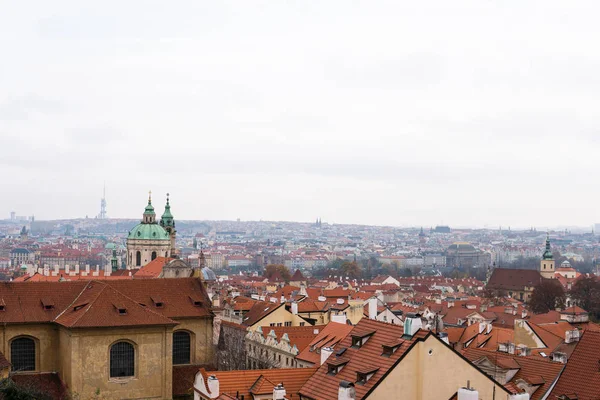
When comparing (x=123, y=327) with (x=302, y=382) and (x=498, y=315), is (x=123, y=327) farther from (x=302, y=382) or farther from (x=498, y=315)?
(x=498, y=315)

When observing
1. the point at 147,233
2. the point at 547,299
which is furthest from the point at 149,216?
the point at 547,299

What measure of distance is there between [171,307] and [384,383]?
85.1 feet

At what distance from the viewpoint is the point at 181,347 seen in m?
50.8

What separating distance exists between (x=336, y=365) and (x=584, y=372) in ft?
28.3

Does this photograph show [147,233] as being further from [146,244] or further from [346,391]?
[346,391]

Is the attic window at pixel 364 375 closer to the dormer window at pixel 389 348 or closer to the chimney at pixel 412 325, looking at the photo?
the dormer window at pixel 389 348

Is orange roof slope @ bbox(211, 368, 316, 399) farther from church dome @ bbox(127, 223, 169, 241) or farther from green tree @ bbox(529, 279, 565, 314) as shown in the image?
church dome @ bbox(127, 223, 169, 241)

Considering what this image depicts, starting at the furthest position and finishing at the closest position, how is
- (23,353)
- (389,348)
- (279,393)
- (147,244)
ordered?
(147,244) < (23,353) < (279,393) < (389,348)

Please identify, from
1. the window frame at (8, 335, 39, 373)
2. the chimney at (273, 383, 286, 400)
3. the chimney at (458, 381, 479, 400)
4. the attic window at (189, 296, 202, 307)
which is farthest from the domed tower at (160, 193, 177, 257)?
the chimney at (458, 381, 479, 400)

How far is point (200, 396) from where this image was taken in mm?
32812

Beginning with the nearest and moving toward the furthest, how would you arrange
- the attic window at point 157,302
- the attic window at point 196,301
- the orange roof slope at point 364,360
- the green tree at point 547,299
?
the orange roof slope at point 364,360 < the attic window at point 157,302 < the attic window at point 196,301 < the green tree at point 547,299

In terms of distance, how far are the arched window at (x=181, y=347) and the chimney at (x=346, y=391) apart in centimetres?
2542

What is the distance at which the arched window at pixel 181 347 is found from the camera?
50438 mm

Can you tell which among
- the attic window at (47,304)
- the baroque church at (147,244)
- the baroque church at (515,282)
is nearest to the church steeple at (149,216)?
the baroque church at (147,244)
